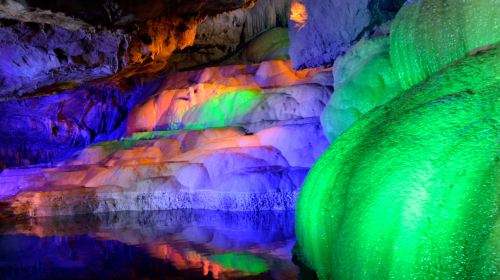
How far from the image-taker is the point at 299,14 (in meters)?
9.06

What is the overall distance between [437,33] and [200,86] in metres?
10.8

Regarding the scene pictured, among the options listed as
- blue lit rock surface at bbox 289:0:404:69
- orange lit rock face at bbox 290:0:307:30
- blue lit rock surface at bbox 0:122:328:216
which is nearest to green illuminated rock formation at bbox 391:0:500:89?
blue lit rock surface at bbox 289:0:404:69

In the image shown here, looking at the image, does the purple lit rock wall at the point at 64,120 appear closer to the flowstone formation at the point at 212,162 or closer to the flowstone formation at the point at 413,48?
the flowstone formation at the point at 212,162

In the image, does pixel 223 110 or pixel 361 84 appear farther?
pixel 223 110

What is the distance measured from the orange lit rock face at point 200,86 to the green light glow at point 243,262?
7.46 meters

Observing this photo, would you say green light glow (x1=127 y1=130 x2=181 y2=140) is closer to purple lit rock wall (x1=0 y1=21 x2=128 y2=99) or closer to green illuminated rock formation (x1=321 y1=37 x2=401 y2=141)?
purple lit rock wall (x1=0 y1=21 x2=128 y2=99)

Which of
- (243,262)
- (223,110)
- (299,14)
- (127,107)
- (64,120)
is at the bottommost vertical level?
(243,262)

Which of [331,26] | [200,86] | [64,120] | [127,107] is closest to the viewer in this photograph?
[331,26]

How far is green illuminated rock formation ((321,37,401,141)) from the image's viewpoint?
4879mm

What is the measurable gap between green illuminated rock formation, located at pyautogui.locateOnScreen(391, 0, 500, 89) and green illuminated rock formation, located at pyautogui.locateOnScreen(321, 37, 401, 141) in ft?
2.45

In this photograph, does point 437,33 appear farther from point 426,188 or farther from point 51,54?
point 51,54

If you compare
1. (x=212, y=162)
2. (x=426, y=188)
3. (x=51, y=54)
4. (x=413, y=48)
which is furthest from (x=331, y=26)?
(x=426, y=188)

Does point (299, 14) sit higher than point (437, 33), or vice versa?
point (299, 14)

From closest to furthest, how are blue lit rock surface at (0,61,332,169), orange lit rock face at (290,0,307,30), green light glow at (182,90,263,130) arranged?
orange lit rock face at (290,0,307,30), blue lit rock surface at (0,61,332,169), green light glow at (182,90,263,130)
